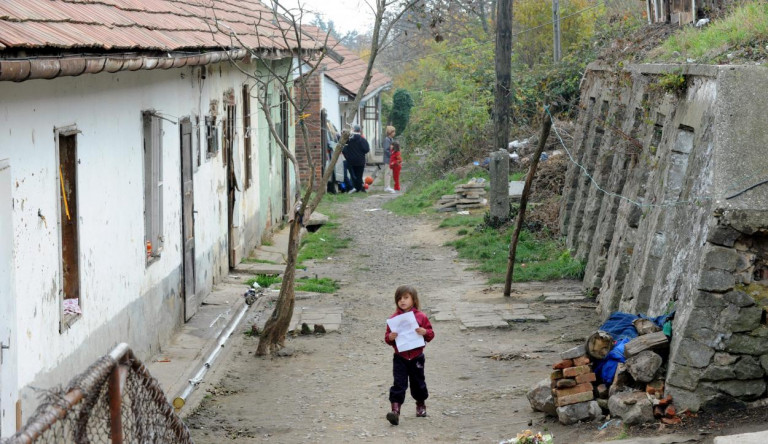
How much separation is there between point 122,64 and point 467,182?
16932 millimetres

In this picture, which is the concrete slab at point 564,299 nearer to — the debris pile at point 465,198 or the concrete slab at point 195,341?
the concrete slab at point 195,341

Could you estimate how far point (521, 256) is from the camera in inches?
627

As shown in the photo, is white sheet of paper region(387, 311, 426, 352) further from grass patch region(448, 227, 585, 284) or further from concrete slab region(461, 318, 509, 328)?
grass patch region(448, 227, 585, 284)

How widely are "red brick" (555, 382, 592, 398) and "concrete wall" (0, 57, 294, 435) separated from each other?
3.58m

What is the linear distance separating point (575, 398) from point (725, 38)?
4737 millimetres

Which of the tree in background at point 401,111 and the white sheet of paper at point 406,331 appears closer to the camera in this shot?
the white sheet of paper at point 406,331

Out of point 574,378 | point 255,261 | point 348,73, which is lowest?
point 574,378

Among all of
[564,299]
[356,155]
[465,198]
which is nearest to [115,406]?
[564,299]

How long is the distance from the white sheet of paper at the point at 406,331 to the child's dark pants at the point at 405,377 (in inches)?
5.3

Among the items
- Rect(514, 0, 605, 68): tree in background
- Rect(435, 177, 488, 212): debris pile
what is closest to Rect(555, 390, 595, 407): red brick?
Rect(435, 177, 488, 212): debris pile

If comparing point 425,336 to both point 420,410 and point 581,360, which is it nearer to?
point 420,410

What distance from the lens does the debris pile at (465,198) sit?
22281 millimetres

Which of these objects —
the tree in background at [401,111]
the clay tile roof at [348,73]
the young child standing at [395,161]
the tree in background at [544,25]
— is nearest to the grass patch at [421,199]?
the young child standing at [395,161]

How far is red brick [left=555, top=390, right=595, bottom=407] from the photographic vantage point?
7.39m
